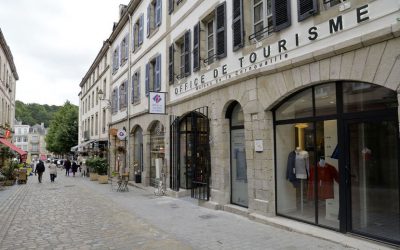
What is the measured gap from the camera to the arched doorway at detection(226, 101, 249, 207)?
9.68 meters

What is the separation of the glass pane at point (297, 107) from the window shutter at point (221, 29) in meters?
2.73

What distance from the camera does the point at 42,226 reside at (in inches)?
330

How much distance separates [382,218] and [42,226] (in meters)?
7.14

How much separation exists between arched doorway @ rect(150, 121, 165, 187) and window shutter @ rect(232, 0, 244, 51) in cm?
659

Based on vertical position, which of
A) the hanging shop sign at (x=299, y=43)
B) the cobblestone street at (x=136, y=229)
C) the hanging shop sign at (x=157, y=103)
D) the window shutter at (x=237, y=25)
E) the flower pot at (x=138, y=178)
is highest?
the window shutter at (x=237, y=25)

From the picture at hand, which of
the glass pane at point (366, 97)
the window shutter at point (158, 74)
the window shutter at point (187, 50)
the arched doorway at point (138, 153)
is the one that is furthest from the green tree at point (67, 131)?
the glass pane at point (366, 97)

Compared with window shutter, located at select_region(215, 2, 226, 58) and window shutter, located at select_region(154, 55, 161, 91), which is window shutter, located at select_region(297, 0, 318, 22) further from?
window shutter, located at select_region(154, 55, 161, 91)

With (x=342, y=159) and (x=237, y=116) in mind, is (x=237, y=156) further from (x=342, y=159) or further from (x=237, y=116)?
(x=342, y=159)

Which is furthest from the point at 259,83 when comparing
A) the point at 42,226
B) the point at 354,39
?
the point at 42,226

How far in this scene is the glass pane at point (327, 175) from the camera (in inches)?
271

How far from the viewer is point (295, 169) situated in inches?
314

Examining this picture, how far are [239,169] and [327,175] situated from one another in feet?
10.4

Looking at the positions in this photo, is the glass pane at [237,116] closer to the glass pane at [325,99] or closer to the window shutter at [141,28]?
the glass pane at [325,99]

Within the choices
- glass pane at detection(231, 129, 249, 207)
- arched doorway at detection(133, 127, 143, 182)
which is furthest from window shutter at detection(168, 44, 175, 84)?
arched doorway at detection(133, 127, 143, 182)
